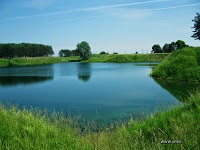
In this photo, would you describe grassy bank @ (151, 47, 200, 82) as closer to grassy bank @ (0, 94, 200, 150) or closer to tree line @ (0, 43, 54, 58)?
grassy bank @ (0, 94, 200, 150)

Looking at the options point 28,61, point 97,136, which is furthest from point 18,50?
point 97,136

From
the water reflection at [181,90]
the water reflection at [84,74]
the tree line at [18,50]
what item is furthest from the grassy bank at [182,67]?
the tree line at [18,50]

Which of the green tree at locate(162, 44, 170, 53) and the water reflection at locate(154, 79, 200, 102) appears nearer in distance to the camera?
the water reflection at locate(154, 79, 200, 102)

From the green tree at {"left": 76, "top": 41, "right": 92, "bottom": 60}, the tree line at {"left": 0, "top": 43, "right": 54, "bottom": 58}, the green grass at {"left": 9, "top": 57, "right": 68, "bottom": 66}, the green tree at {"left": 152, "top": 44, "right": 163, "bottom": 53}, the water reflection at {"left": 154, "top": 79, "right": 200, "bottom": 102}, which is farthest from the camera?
the green tree at {"left": 152, "top": 44, "right": 163, "bottom": 53}

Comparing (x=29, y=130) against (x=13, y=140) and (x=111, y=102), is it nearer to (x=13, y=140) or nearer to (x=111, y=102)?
(x=13, y=140)

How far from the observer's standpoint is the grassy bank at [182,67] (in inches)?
1780

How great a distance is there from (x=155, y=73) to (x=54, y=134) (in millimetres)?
47169

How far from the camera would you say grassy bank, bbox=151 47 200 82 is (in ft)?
148

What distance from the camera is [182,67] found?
4869 cm

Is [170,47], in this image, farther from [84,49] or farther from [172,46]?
[84,49]

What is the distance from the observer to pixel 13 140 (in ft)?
25.2

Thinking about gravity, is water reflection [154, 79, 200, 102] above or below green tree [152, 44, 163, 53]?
below

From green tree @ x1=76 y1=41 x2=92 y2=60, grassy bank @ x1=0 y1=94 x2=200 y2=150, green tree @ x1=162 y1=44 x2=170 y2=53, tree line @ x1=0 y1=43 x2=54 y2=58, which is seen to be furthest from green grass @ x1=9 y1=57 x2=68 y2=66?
grassy bank @ x1=0 y1=94 x2=200 y2=150

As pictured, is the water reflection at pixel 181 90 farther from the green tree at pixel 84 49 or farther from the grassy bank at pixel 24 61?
the green tree at pixel 84 49
